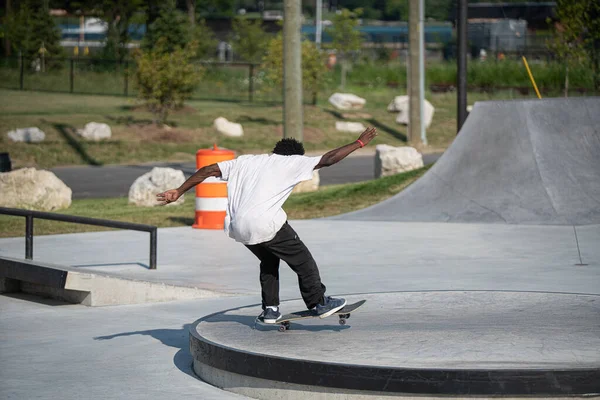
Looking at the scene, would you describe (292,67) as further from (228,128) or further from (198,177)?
(198,177)

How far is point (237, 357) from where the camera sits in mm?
6836

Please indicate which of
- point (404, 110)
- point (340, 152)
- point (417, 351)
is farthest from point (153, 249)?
point (404, 110)

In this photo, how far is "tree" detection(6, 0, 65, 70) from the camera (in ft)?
164

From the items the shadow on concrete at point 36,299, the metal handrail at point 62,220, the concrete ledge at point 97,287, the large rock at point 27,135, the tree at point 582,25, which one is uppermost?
the tree at point 582,25

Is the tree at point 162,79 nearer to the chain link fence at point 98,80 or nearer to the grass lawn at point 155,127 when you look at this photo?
the grass lawn at point 155,127

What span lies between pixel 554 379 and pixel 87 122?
30.3 m

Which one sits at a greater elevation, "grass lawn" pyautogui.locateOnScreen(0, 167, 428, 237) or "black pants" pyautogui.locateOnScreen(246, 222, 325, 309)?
"black pants" pyautogui.locateOnScreen(246, 222, 325, 309)

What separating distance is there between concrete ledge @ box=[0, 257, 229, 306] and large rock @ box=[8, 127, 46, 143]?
70.4 ft

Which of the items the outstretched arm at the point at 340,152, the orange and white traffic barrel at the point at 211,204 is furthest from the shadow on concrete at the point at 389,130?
the outstretched arm at the point at 340,152

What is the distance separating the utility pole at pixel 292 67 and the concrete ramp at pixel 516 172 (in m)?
5.11

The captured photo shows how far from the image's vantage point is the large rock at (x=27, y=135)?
1235 inches

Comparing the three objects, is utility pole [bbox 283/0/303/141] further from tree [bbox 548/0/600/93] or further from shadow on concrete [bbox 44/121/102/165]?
shadow on concrete [bbox 44/121/102/165]

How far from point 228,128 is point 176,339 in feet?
89.6

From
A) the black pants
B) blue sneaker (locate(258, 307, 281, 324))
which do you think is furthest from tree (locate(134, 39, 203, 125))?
blue sneaker (locate(258, 307, 281, 324))
